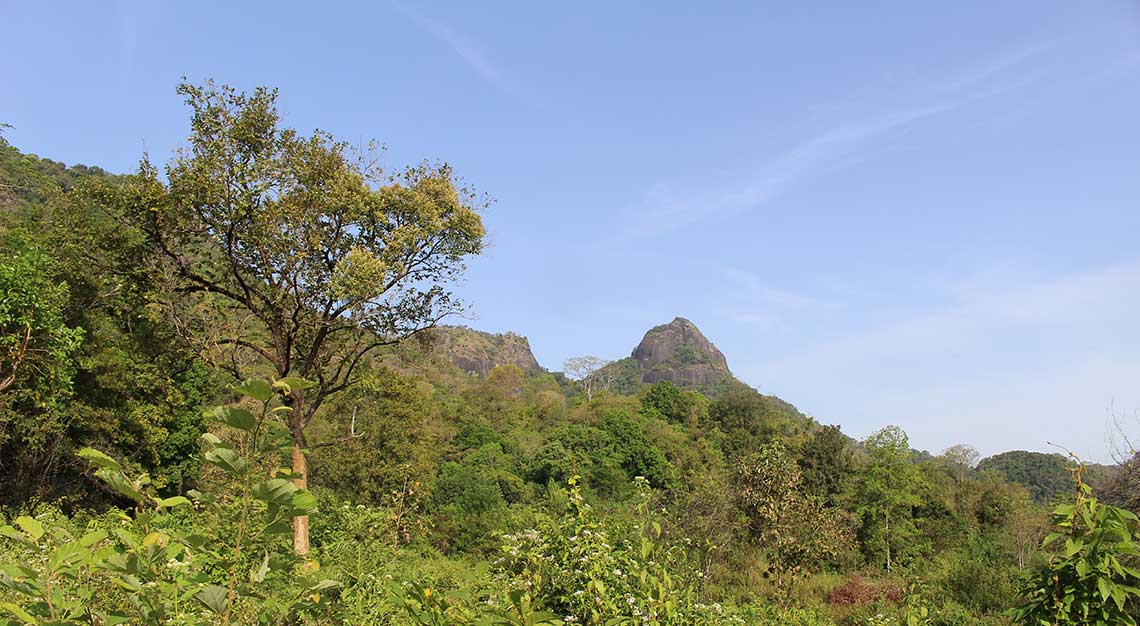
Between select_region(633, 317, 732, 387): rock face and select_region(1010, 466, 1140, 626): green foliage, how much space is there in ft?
384

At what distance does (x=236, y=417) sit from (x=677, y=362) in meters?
132

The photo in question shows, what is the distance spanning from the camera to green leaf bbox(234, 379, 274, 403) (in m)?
1.01

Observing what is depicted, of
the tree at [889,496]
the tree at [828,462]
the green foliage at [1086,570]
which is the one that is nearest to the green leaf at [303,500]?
the green foliage at [1086,570]

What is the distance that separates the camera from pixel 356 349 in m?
12.6

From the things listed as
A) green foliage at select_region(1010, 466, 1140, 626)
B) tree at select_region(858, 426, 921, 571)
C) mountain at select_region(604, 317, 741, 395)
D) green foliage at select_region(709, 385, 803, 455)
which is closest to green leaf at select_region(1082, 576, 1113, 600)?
green foliage at select_region(1010, 466, 1140, 626)

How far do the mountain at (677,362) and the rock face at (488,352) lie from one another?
17.3 meters

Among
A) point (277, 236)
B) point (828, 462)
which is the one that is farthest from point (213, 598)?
point (828, 462)

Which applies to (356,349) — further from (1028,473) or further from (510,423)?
(1028,473)

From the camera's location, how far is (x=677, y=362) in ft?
429

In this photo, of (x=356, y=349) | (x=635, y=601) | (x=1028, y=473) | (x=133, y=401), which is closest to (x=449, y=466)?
(x=133, y=401)

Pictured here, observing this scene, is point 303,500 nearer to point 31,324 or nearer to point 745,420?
point 31,324

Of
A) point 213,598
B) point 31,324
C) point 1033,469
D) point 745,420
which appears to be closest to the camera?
point 213,598

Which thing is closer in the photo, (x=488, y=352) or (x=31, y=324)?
(x=31, y=324)

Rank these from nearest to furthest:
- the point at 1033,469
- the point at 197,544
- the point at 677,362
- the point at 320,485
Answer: the point at 197,544, the point at 320,485, the point at 1033,469, the point at 677,362
